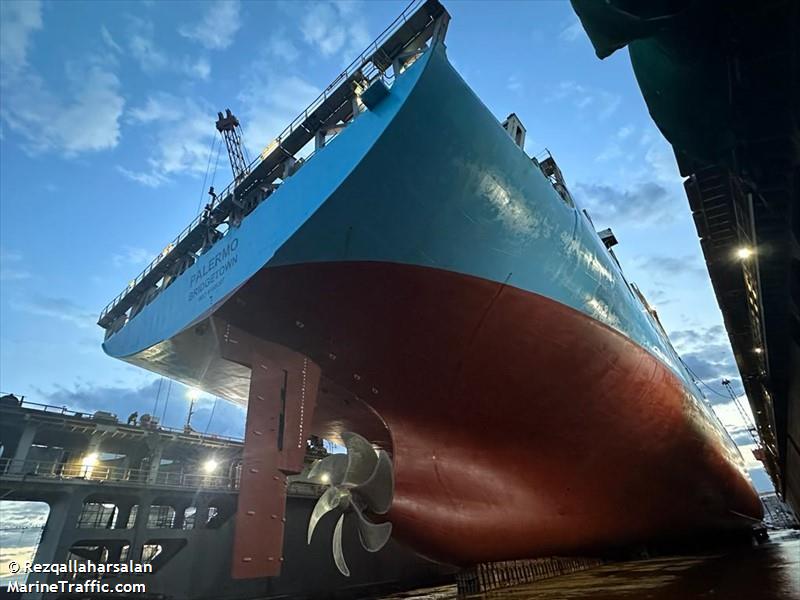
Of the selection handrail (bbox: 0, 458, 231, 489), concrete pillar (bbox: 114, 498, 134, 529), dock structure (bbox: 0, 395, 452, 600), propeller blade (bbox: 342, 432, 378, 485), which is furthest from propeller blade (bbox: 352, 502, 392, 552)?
concrete pillar (bbox: 114, 498, 134, 529)

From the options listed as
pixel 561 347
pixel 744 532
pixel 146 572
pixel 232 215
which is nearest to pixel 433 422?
pixel 561 347

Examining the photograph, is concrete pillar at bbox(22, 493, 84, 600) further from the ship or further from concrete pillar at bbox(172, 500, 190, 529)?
the ship

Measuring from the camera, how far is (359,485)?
511cm

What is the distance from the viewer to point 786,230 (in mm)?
3600

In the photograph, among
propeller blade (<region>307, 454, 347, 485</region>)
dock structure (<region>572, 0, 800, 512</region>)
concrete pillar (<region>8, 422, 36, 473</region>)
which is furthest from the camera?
concrete pillar (<region>8, 422, 36, 473</region>)

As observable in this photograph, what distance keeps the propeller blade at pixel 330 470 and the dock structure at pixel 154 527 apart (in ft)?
31.7

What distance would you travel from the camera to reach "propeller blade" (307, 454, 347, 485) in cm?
500

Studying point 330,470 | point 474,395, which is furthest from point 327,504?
point 474,395

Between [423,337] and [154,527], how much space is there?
15733 mm

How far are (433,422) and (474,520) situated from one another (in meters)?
1.36

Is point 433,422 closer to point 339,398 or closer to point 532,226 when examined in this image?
point 339,398

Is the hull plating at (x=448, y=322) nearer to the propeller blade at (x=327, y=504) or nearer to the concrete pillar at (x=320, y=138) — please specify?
the propeller blade at (x=327, y=504)

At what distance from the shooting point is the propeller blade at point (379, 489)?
5043 mm

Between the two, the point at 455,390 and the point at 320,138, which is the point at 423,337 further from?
the point at 320,138
